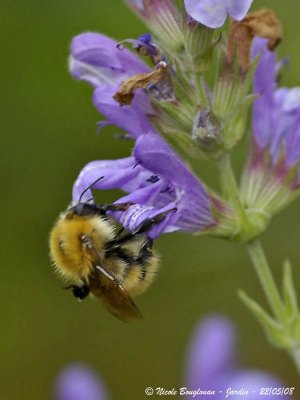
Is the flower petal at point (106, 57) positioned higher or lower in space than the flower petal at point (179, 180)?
higher

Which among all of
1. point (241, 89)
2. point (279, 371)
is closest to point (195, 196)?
point (241, 89)

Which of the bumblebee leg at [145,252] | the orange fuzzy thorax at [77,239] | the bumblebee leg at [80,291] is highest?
the orange fuzzy thorax at [77,239]

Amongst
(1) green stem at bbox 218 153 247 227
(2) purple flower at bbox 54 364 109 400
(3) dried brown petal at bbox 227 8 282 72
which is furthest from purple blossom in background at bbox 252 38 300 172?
(2) purple flower at bbox 54 364 109 400

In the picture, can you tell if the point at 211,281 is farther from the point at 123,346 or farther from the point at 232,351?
the point at 232,351

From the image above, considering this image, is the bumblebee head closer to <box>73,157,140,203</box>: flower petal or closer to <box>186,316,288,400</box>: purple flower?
<box>73,157,140,203</box>: flower petal

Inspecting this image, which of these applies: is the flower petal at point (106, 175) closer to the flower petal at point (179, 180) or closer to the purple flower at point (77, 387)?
the flower petal at point (179, 180)

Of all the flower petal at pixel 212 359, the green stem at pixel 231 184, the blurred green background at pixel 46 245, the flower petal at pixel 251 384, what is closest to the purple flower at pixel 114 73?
the green stem at pixel 231 184
